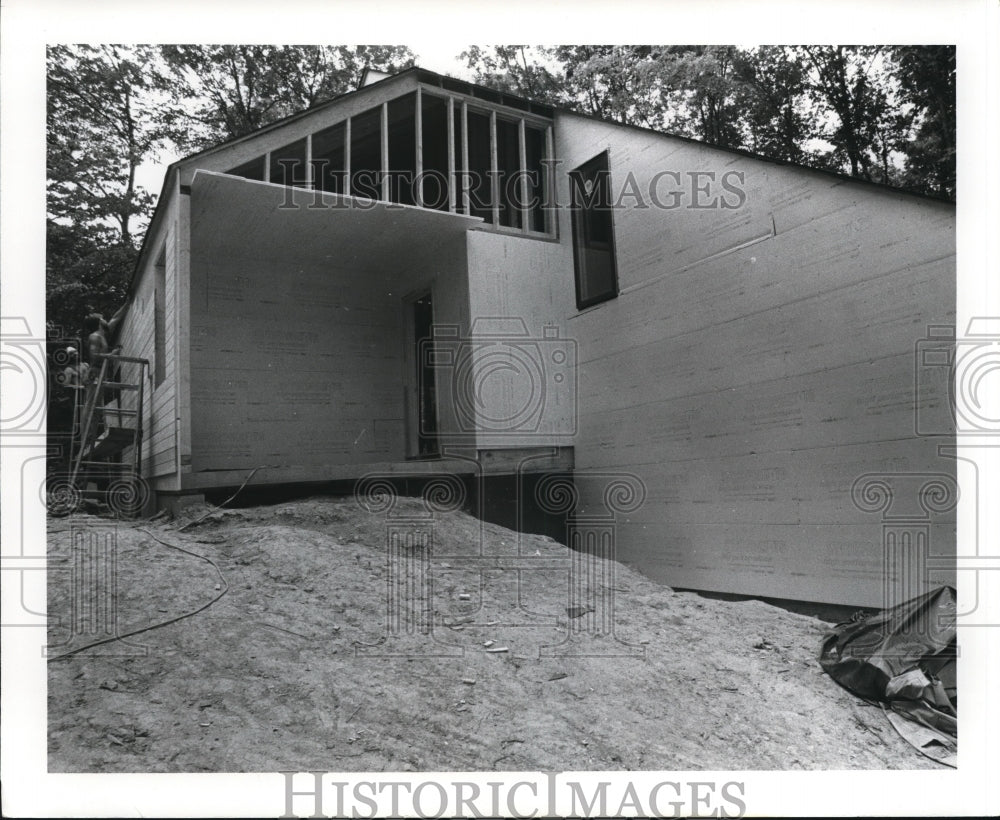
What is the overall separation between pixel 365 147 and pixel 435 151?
44.9 inches

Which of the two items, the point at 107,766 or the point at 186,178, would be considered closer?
the point at 107,766

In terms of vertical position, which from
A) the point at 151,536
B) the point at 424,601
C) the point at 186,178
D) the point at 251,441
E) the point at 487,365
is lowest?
the point at 424,601

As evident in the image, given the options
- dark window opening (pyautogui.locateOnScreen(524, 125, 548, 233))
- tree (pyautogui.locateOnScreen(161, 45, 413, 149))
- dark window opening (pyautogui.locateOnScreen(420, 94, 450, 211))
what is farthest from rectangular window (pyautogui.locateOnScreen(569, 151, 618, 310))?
tree (pyautogui.locateOnScreen(161, 45, 413, 149))

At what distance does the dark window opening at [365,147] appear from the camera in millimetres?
7090

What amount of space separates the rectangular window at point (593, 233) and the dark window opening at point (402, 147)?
1890mm

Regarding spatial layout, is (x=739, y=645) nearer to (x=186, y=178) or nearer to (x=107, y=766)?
(x=107, y=766)

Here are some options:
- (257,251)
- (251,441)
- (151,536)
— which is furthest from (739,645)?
(257,251)

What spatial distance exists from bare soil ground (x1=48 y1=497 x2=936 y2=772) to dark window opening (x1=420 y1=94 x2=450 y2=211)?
4388mm

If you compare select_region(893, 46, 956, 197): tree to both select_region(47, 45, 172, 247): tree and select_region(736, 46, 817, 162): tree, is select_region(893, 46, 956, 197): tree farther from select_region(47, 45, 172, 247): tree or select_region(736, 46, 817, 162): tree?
select_region(47, 45, 172, 247): tree

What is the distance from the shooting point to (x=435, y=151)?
8414mm

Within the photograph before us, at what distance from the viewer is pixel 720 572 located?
245 inches

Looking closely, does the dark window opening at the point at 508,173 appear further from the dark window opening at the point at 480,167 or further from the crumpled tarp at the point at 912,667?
the crumpled tarp at the point at 912,667

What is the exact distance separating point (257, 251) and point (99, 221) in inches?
110

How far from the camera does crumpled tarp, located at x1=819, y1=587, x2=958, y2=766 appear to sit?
3.86 m
